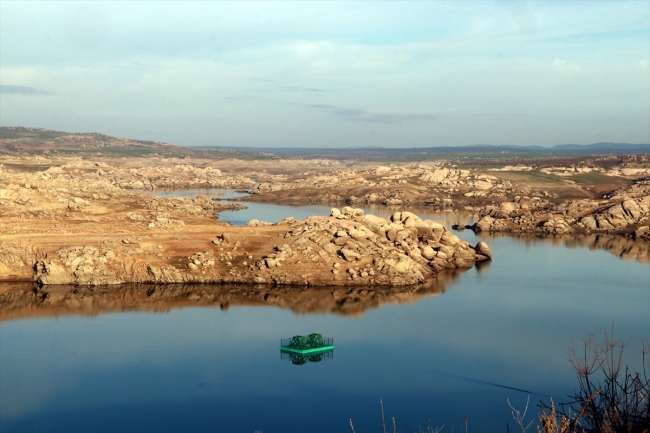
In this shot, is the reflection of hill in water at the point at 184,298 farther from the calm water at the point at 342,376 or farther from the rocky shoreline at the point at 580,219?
the rocky shoreline at the point at 580,219

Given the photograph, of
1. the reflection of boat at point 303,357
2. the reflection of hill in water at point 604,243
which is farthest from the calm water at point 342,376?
the reflection of hill in water at point 604,243

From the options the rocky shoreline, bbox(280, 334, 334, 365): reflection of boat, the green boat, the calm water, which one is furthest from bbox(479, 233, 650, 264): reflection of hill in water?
bbox(280, 334, 334, 365): reflection of boat

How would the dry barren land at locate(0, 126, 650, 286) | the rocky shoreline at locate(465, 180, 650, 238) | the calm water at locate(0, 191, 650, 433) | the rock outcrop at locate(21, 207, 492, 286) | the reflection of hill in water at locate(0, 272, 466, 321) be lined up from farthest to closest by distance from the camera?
the rocky shoreline at locate(465, 180, 650, 238) < the dry barren land at locate(0, 126, 650, 286) < the rock outcrop at locate(21, 207, 492, 286) < the reflection of hill in water at locate(0, 272, 466, 321) < the calm water at locate(0, 191, 650, 433)

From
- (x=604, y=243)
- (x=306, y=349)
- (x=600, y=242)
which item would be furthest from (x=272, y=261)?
(x=600, y=242)

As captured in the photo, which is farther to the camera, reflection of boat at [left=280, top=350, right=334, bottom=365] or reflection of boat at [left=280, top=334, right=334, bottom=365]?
reflection of boat at [left=280, top=334, right=334, bottom=365]

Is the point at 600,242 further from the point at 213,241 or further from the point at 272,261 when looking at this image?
the point at 213,241

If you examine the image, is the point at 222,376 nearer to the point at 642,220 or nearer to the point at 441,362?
Result: the point at 441,362

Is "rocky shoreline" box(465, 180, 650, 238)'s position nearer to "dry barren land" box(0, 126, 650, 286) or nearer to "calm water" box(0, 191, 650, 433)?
"dry barren land" box(0, 126, 650, 286)
